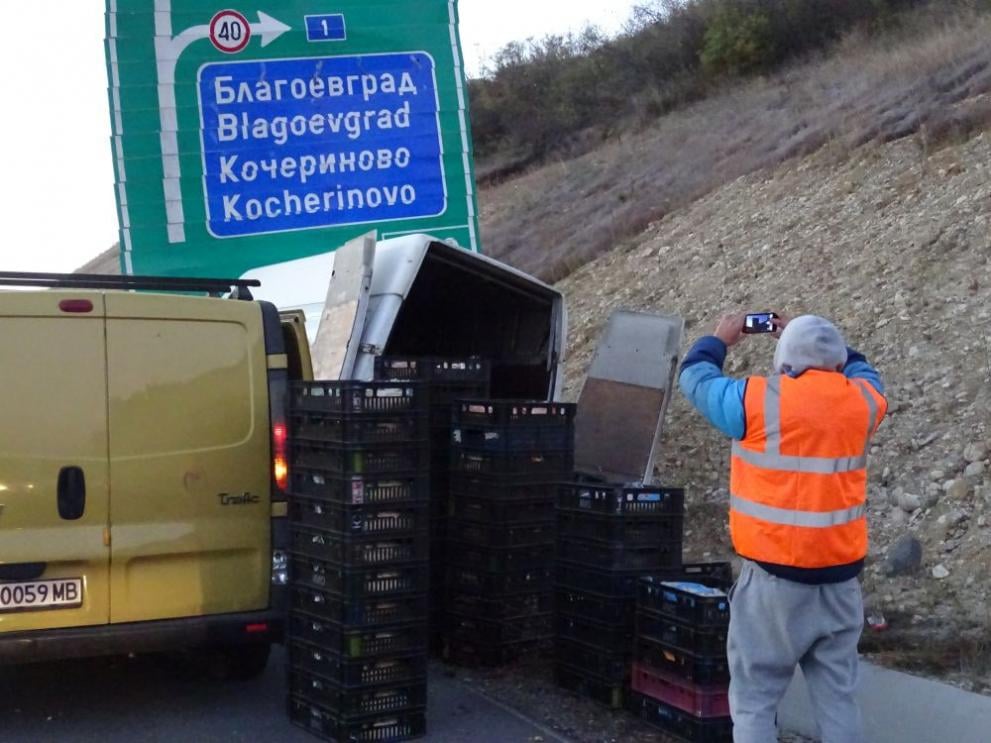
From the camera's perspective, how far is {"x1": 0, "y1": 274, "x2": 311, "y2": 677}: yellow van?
6.12 meters

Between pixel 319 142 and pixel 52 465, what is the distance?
758 centimetres

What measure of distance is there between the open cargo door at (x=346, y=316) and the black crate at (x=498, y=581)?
1471 millimetres

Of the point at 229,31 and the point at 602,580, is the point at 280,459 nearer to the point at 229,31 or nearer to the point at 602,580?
the point at 602,580

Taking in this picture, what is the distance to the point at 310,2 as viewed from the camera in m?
13.5

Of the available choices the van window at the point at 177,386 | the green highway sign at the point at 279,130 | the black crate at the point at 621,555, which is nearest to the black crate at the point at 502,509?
the black crate at the point at 621,555

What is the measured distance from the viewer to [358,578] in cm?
628

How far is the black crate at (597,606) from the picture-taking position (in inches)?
265

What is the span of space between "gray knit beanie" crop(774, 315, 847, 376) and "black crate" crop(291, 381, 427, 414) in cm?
205


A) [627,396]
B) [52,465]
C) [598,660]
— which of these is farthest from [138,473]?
[627,396]

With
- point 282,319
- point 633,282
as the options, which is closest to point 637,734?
point 282,319

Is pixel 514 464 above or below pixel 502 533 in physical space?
above

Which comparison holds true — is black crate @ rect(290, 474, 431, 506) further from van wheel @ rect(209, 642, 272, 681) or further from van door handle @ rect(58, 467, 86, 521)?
van wheel @ rect(209, 642, 272, 681)

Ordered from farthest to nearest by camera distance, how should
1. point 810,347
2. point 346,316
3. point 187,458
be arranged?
point 346,316 → point 187,458 → point 810,347

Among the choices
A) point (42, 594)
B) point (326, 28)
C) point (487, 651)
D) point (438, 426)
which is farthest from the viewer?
point (326, 28)
